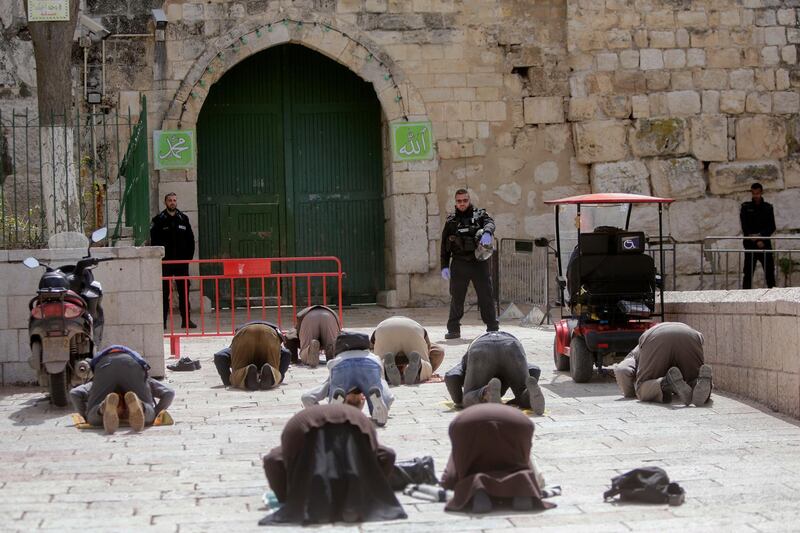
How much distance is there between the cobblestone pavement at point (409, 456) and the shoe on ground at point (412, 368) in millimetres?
126

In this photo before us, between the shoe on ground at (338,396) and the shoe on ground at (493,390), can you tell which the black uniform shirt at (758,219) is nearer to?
the shoe on ground at (493,390)

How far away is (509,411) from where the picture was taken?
17.8 feet

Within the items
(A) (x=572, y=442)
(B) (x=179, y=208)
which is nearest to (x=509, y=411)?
(A) (x=572, y=442)

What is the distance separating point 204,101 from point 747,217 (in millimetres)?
7534

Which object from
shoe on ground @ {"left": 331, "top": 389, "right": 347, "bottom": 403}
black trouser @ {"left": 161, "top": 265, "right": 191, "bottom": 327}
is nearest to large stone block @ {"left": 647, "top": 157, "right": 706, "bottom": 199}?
black trouser @ {"left": 161, "top": 265, "right": 191, "bottom": 327}

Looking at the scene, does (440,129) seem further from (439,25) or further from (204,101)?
(204,101)

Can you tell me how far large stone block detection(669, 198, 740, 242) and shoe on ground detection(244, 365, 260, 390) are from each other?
8.75 metres

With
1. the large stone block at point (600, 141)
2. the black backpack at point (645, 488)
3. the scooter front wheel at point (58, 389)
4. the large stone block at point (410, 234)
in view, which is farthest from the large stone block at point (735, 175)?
the black backpack at point (645, 488)

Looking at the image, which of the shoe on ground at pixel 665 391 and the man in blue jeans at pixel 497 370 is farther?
the shoe on ground at pixel 665 391

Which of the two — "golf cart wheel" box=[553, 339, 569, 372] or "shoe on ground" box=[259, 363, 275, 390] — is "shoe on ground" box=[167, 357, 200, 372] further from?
"golf cart wheel" box=[553, 339, 569, 372]

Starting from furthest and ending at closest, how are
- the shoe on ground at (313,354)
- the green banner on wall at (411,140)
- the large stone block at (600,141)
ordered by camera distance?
the large stone block at (600,141), the green banner on wall at (411,140), the shoe on ground at (313,354)

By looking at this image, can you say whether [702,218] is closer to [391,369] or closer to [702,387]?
[391,369]

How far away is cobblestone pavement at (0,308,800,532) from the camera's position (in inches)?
209

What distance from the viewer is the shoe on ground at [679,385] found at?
8406mm
